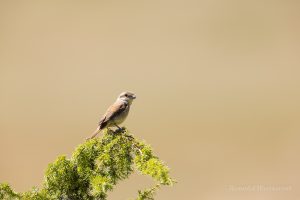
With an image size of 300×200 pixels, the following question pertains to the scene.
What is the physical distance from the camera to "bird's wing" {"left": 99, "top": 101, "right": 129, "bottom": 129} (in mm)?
6148

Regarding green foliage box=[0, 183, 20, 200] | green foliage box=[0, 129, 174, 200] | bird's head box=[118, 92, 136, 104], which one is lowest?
green foliage box=[0, 183, 20, 200]

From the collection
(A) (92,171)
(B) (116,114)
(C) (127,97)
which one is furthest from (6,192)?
(C) (127,97)

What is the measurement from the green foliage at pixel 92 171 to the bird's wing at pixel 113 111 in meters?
1.71

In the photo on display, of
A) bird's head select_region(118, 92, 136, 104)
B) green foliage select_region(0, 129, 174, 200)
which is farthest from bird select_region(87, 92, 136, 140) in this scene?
green foliage select_region(0, 129, 174, 200)

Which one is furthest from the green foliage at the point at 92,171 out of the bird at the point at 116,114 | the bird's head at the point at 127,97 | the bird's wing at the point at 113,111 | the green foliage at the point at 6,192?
the bird's head at the point at 127,97

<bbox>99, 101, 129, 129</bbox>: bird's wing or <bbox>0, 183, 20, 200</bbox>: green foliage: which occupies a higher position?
<bbox>99, 101, 129, 129</bbox>: bird's wing

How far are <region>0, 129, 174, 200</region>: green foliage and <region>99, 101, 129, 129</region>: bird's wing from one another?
171cm

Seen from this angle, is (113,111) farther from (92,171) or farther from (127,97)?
(92,171)

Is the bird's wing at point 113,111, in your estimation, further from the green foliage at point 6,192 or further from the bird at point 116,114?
the green foliage at point 6,192

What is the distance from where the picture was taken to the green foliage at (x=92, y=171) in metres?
3.97

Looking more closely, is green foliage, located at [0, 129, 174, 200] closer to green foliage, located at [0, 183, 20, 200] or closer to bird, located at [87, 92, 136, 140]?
green foliage, located at [0, 183, 20, 200]

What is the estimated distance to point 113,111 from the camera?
6312 millimetres

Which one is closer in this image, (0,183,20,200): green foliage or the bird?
(0,183,20,200): green foliage

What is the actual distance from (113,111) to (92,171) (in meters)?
2.21
